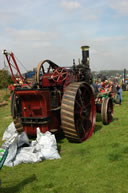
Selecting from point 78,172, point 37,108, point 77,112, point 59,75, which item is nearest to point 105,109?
point 77,112

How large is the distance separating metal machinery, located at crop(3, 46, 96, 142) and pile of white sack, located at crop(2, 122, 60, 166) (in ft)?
1.51

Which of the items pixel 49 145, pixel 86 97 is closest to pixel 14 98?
pixel 49 145

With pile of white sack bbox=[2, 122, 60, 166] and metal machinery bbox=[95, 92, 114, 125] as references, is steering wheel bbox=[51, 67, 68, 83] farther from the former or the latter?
metal machinery bbox=[95, 92, 114, 125]

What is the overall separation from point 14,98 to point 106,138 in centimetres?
266

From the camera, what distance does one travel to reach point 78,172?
3.53m

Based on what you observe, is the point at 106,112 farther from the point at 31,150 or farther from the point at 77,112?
the point at 31,150

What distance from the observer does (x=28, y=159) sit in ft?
13.4

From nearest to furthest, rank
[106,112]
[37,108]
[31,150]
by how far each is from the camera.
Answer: [31,150] < [37,108] < [106,112]

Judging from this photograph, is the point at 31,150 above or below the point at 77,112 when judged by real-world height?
below

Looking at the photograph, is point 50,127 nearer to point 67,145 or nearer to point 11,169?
point 67,145

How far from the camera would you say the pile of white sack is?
409 cm

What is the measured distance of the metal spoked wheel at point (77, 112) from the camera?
4625 millimetres

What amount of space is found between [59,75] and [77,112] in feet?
3.60

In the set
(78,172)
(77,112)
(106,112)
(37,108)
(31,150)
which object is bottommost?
(78,172)
